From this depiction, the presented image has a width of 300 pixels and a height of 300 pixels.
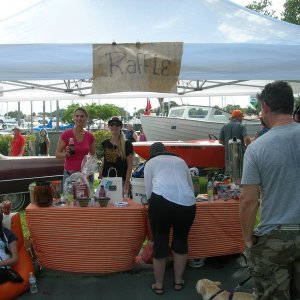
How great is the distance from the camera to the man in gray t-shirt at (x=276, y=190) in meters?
2.46

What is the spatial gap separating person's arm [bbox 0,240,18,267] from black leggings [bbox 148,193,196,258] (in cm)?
129

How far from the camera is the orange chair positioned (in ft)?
12.8

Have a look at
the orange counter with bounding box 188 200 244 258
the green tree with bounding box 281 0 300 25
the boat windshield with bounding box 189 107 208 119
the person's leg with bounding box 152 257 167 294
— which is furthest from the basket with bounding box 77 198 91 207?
the green tree with bounding box 281 0 300 25

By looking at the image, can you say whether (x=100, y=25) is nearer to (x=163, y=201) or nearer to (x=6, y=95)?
(x=163, y=201)

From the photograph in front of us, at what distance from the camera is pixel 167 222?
13.3 ft

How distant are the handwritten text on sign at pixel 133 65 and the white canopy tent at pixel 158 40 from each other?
86 millimetres

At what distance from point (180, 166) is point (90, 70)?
48.4 inches

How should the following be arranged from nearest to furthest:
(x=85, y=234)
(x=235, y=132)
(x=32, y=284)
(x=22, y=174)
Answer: (x=32, y=284)
(x=85, y=234)
(x=22, y=174)
(x=235, y=132)

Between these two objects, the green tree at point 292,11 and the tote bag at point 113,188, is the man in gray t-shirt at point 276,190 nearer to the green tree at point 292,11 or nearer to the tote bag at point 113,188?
the tote bag at point 113,188

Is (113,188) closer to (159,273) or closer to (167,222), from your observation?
(167,222)

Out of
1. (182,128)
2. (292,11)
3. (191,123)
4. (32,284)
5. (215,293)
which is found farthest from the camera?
(292,11)

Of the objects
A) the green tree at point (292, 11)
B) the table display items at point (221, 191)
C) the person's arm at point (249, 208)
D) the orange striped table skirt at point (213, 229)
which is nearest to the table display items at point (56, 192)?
the orange striped table skirt at point (213, 229)

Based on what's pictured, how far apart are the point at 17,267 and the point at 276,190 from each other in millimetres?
2749

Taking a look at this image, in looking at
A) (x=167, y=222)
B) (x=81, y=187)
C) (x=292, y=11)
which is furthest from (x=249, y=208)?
(x=292, y=11)
